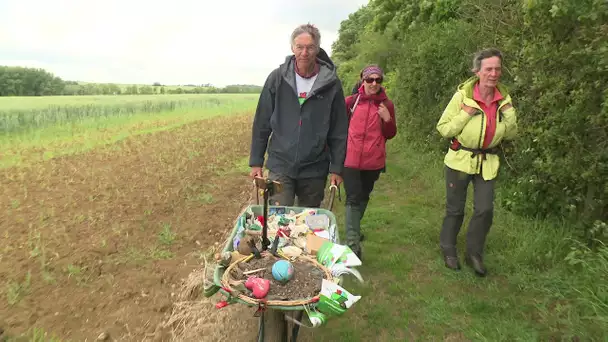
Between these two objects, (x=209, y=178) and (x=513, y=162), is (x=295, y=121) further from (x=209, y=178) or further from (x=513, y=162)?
(x=209, y=178)

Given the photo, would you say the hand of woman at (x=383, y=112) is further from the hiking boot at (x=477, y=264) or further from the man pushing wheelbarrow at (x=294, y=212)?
the hiking boot at (x=477, y=264)

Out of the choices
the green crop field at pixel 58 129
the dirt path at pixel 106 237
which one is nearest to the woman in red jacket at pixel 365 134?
the dirt path at pixel 106 237

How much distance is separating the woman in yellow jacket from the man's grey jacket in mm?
1122

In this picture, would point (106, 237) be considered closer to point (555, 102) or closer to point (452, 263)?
point (452, 263)

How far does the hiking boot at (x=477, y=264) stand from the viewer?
376cm

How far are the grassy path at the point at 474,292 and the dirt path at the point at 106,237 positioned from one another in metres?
1.29

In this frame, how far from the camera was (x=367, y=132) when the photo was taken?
12.9 feet

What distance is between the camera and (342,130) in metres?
3.18

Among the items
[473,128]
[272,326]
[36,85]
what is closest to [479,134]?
[473,128]

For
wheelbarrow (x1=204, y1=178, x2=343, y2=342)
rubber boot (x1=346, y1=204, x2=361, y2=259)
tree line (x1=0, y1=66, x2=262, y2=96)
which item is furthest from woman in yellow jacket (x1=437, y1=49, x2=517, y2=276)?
tree line (x1=0, y1=66, x2=262, y2=96)

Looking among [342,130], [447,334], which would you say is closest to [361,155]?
[342,130]

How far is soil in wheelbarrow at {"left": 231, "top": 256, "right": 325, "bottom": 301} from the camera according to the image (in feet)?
6.61

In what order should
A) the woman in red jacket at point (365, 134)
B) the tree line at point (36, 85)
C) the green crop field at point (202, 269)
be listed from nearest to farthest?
the green crop field at point (202, 269) → the woman in red jacket at point (365, 134) → the tree line at point (36, 85)

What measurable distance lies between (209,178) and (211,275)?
639 centimetres
